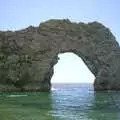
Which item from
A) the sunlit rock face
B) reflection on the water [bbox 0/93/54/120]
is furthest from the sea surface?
the sunlit rock face

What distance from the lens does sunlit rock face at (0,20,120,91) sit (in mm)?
79875

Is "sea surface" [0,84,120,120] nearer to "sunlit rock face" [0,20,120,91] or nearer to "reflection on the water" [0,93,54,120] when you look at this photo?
"reflection on the water" [0,93,54,120]

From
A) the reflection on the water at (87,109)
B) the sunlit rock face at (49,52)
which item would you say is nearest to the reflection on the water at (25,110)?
the reflection on the water at (87,109)

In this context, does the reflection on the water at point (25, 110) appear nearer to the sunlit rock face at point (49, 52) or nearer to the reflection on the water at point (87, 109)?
Answer: the reflection on the water at point (87, 109)

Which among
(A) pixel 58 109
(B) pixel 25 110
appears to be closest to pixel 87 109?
(A) pixel 58 109

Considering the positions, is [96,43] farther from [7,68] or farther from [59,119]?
[59,119]

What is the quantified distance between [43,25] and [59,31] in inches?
162

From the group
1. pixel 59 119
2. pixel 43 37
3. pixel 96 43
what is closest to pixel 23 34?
pixel 43 37

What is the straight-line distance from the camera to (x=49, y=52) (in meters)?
83.0

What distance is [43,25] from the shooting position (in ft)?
280

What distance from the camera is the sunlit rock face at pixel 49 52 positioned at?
7988 centimetres

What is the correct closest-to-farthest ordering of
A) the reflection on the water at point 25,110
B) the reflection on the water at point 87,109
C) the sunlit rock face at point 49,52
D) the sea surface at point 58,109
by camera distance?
1. the reflection on the water at point 25,110
2. the sea surface at point 58,109
3. the reflection on the water at point 87,109
4. the sunlit rock face at point 49,52

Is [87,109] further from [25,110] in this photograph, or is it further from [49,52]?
[49,52]

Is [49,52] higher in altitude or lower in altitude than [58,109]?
higher
